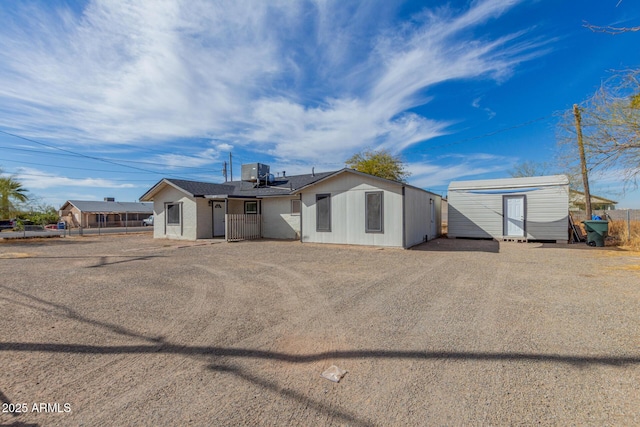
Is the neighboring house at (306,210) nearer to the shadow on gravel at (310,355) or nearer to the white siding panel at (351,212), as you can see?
the white siding panel at (351,212)

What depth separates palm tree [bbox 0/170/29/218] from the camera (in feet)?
61.1

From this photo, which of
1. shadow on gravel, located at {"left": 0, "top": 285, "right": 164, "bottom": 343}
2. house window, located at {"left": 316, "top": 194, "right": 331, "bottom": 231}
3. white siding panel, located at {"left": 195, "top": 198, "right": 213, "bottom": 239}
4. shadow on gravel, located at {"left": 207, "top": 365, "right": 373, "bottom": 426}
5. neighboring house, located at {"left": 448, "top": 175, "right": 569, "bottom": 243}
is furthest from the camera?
white siding panel, located at {"left": 195, "top": 198, "right": 213, "bottom": 239}

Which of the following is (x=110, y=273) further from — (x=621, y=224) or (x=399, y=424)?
(x=621, y=224)

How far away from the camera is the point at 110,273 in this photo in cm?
698

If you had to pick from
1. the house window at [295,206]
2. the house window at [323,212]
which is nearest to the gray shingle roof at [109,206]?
the house window at [295,206]

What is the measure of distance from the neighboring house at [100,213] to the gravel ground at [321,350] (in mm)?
36960

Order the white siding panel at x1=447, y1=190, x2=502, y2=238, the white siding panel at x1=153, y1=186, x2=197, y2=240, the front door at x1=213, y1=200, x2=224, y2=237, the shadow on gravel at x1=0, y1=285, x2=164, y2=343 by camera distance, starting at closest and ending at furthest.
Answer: the shadow on gravel at x1=0, y1=285, x2=164, y2=343 → the white siding panel at x1=447, y1=190, x2=502, y2=238 → the white siding panel at x1=153, y1=186, x2=197, y2=240 → the front door at x1=213, y1=200, x2=224, y2=237

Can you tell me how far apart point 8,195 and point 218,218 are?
1457 cm

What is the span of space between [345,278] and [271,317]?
8.74 feet

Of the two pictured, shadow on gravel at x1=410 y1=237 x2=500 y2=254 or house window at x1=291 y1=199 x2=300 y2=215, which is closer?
shadow on gravel at x1=410 y1=237 x2=500 y2=254

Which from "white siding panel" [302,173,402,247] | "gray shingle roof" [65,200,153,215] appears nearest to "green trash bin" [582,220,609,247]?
"white siding panel" [302,173,402,247]

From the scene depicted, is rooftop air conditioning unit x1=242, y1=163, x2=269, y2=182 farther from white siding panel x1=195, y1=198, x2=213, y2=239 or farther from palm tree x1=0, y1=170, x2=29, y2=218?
palm tree x1=0, y1=170, x2=29, y2=218

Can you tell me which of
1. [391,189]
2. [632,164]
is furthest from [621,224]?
[391,189]

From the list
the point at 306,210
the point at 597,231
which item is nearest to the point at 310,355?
the point at 306,210
